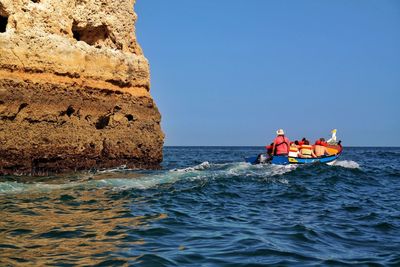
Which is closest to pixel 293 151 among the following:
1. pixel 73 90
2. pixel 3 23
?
pixel 73 90

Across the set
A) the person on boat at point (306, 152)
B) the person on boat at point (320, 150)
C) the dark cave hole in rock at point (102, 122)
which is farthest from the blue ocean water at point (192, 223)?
the person on boat at point (320, 150)

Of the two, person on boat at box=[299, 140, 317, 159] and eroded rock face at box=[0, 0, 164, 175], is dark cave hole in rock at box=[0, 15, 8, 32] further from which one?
person on boat at box=[299, 140, 317, 159]

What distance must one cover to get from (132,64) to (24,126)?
5859 mm

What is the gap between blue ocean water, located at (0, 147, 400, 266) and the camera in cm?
530

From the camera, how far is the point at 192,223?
731 centimetres

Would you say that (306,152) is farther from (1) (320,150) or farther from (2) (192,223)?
(2) (192,223)

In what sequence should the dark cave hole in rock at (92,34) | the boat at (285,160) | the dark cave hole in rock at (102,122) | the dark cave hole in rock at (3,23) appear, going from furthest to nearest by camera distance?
the boat at (285,160)
the dark cave hole in rock at (92,34)
the dark cave hole in rock at (102,122)
the dark cave hole in rock at (3,23)

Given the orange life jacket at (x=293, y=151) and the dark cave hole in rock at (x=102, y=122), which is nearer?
the dark cave hole in rock at (x=102, y=122)

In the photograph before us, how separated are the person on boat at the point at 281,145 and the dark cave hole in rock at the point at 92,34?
8916mm

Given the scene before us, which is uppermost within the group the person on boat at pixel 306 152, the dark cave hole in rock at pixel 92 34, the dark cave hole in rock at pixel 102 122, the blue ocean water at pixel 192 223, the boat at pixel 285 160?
the dark cave hole in rock at pixel 92 34

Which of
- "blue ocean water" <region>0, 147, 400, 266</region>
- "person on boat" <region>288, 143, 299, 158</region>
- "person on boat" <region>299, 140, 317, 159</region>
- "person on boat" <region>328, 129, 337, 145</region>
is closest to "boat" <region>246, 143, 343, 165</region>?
"person on boat" <region>288, 143, 299, 158</region>

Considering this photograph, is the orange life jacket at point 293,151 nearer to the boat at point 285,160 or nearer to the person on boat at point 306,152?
the boat at point 285,160

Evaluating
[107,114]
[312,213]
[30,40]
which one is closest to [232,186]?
[312,213]

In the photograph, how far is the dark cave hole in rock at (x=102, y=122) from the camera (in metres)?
16.7
